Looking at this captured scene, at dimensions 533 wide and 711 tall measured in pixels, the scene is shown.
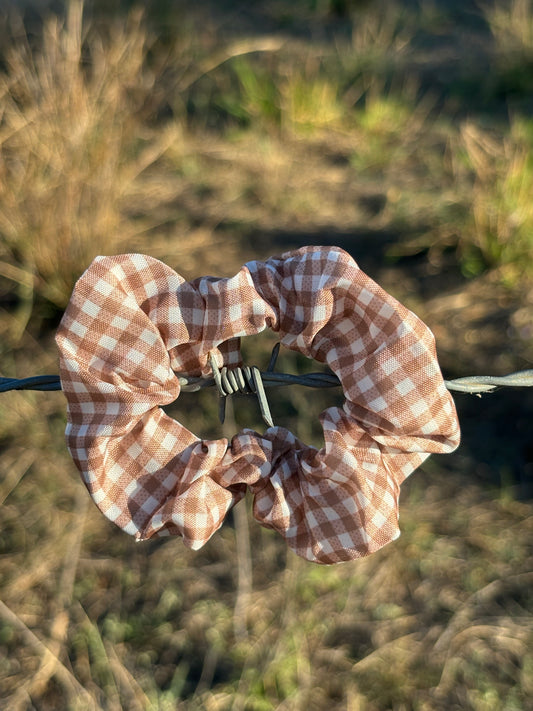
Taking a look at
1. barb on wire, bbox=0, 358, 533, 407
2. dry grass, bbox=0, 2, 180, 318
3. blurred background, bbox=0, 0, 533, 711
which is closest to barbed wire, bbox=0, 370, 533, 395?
barb on wire, bbox=0, 358, 533, 407

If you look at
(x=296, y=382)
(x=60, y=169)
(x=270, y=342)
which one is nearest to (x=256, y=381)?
(x=296, y=382)

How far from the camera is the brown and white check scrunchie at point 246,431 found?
2.09 ft

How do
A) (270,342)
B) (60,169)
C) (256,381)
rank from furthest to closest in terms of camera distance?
(270,342), (60,169), (256,381)

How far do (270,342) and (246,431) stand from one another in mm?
1539

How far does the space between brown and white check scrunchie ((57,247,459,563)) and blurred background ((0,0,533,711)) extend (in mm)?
929

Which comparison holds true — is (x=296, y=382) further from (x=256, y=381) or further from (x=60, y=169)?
(x=60, y=169)

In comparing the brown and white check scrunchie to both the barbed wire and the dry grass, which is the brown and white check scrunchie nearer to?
the barbed wire

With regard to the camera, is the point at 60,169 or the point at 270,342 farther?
the point at 270,342

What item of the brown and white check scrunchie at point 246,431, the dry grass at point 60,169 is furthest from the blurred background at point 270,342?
the brown and white check scrunchie at point 246,431

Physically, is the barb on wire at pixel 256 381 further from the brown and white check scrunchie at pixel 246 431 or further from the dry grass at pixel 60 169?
the dry grass at pixel 60 169

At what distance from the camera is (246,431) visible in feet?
2.37

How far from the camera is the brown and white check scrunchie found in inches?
25.1

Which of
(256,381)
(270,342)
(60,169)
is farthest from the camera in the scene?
(270,342)

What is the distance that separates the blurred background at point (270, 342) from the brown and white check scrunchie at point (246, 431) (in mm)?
929
